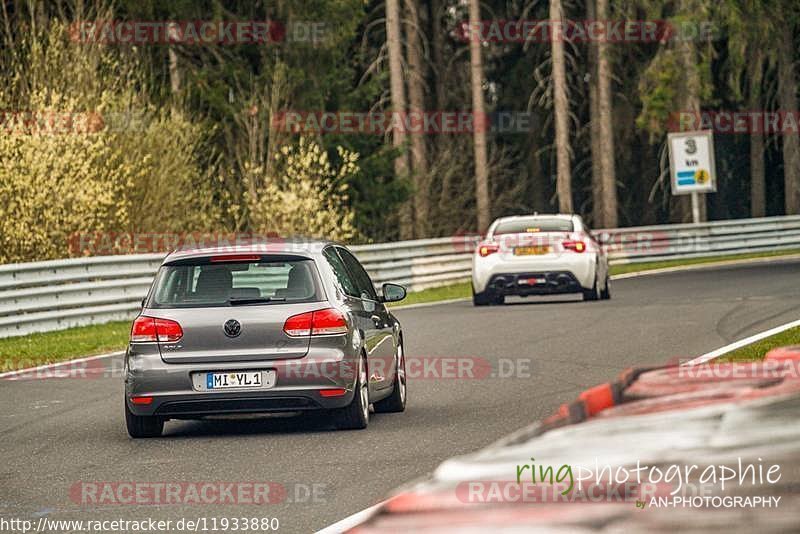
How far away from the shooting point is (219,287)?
11094 millimetres

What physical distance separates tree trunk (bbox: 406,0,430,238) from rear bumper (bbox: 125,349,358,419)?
109 feet

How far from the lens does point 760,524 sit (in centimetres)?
311

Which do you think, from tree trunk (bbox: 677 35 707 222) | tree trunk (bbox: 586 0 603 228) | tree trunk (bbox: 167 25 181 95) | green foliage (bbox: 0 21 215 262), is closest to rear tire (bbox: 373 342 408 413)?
green foliage (bbox: 0 21 215 262)

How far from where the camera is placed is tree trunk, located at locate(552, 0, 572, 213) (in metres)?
48.9

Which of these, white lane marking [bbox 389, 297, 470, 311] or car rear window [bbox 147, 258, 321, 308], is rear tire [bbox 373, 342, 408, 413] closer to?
car rear window [bbox 147, 258, 321, 308]

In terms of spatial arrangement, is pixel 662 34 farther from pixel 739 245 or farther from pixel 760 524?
pixel 760 524

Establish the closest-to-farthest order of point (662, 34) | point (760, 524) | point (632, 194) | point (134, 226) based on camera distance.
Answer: point (760, 524) → point (134, 226) → point (662, 34) → point (632, 194)

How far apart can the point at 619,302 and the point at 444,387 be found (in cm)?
1094

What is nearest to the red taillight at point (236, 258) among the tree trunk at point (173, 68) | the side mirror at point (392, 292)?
the side mirror at point (392, 292)

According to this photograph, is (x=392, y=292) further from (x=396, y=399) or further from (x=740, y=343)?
(x=740, y=343)

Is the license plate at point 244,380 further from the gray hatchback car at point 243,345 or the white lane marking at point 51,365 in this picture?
the white lane marking at point 51,365

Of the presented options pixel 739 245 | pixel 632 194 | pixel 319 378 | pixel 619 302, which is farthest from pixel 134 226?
pixel 632 194

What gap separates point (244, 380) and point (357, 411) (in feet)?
2.75

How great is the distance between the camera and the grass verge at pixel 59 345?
706 inches
